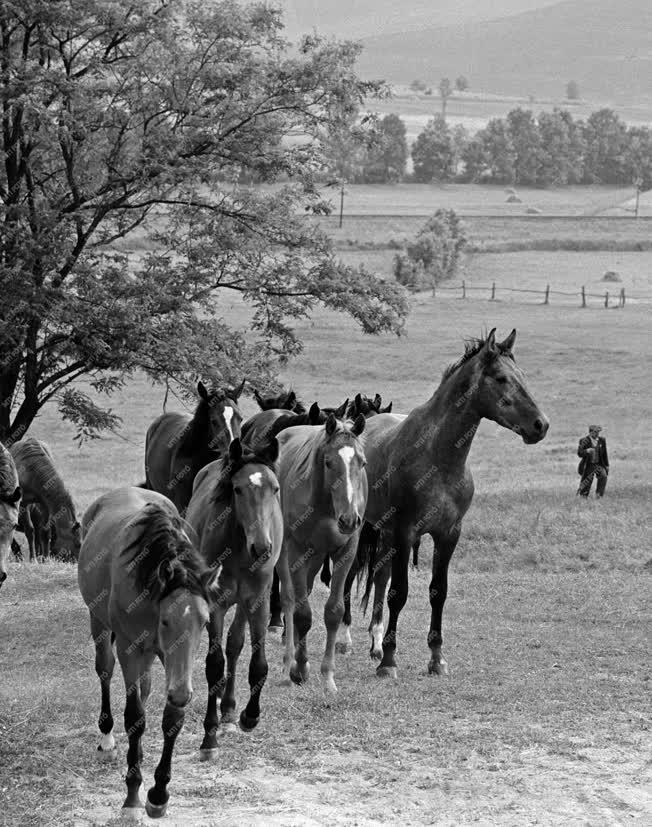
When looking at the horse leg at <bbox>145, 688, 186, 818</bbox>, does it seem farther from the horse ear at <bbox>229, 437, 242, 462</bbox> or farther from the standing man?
the standing man

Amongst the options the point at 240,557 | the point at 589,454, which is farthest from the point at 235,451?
the point at 589,454

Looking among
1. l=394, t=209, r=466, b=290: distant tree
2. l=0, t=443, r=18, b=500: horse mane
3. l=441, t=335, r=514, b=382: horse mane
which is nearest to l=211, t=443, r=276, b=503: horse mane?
l=0, t=443, r=18, b=500: horse mane

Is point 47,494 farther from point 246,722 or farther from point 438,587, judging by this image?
point 246,722

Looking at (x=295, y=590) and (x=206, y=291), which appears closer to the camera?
(x=295, y=590)

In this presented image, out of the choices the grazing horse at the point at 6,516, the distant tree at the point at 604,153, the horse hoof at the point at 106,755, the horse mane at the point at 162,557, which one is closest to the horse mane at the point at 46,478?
the grazing horse at the point at 6,516

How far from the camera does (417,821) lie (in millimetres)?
7570

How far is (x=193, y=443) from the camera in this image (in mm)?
13352

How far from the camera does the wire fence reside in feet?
214

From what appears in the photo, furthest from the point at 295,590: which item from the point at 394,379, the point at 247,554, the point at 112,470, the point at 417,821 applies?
the point at 394,379

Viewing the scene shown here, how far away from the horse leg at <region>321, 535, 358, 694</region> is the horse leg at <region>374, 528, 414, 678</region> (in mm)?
653

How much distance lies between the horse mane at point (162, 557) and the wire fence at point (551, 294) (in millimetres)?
58444

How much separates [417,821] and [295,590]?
11.1 ft

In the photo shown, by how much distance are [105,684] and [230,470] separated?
Answer: 1.86 meters

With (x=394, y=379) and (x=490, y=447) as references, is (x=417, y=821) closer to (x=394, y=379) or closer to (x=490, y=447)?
(x=490, y=447)
